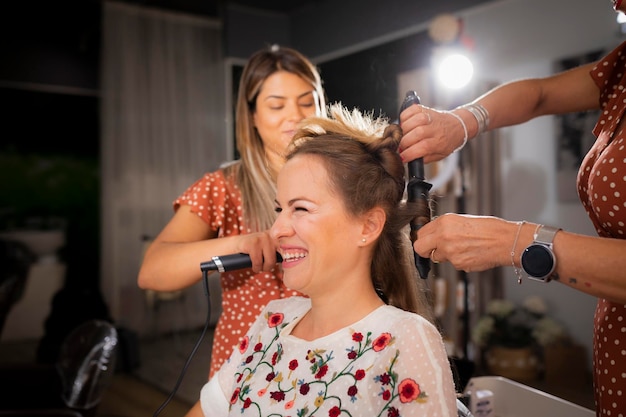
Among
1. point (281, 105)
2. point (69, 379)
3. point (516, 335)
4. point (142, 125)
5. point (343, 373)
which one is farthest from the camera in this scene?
point (142, 125)

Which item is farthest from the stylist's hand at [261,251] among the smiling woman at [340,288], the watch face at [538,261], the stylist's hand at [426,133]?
the watch face at [538,261]

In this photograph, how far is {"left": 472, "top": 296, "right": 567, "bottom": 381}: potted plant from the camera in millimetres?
1598

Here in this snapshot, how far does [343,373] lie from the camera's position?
41.8 inches

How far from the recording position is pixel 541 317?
1.76 m

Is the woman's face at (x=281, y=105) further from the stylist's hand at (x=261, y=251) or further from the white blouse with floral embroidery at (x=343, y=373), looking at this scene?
→ the white blouse with floral embroidery at (x=343, y=373)

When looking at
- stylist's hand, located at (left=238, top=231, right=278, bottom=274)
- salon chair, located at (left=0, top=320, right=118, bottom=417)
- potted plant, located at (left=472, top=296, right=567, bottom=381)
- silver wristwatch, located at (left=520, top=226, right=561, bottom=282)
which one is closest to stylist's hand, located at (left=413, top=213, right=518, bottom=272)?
silver wristwatch, located at (left=520, top=226, right=561, bottom=282)

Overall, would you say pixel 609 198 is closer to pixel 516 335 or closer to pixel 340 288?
pixel 340 288

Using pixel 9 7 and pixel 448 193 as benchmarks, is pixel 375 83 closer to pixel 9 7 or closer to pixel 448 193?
pixel 448 193

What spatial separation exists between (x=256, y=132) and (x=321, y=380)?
2.15ft

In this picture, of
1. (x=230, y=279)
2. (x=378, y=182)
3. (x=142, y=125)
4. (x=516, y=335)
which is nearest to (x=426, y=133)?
(x=378, y=182)

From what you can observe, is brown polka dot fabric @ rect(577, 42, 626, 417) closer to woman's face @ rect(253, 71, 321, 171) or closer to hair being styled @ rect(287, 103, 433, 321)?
hair being styled @ rect(287, 103, 433, 321)

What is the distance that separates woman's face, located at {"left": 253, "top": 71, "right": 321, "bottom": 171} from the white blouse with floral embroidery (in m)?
0.41

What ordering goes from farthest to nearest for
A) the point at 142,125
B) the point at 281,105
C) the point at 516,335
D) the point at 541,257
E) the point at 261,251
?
the point at 142,125
the point at 516,335
the point at 281,105
the point at 261,251
the point at 541,257

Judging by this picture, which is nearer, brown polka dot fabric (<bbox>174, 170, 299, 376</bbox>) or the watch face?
the watch face
